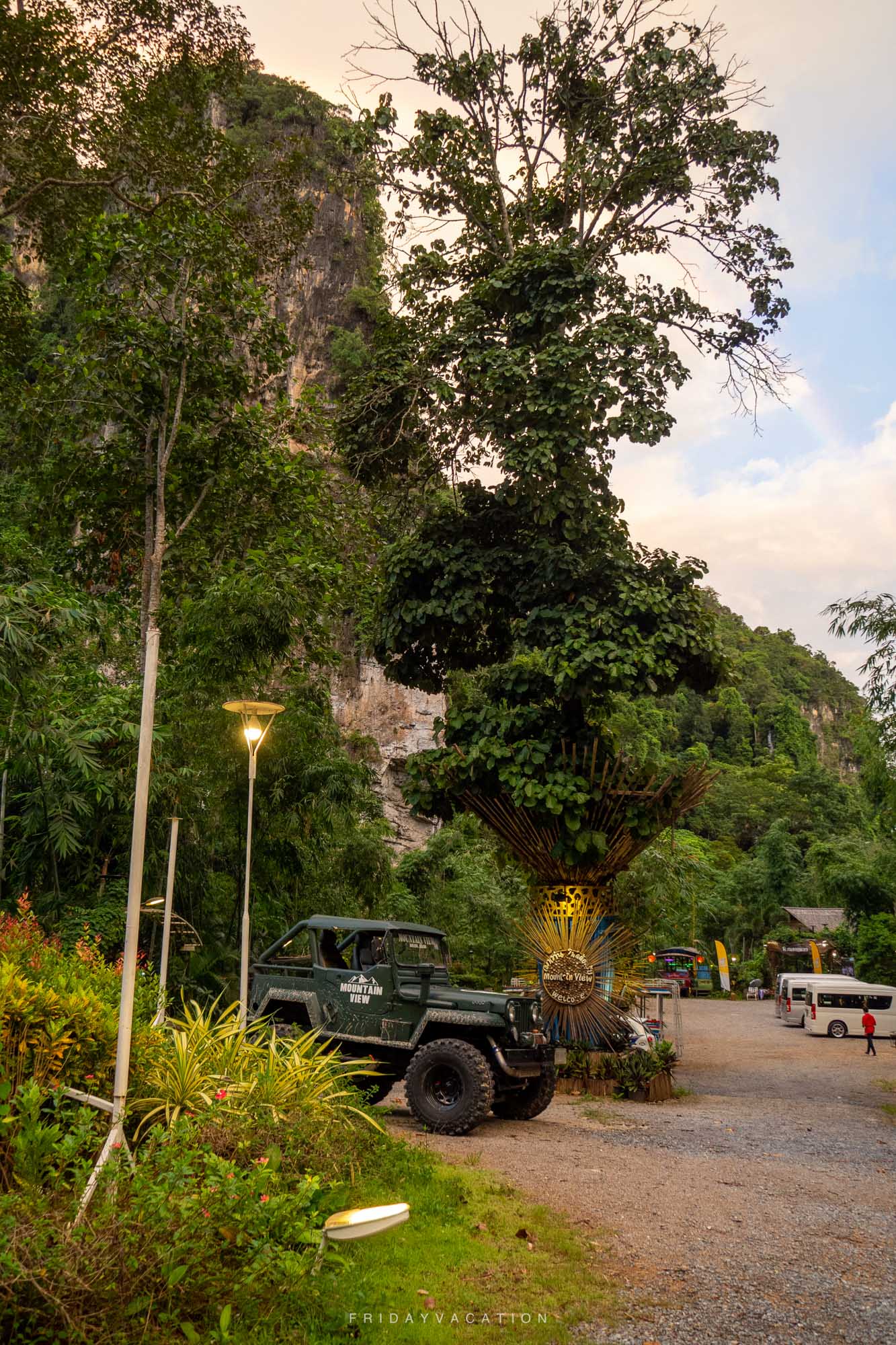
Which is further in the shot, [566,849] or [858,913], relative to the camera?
[858,913]

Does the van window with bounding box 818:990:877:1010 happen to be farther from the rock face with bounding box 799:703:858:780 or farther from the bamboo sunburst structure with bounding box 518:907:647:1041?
the rock face with bounding box 799:703:858:780

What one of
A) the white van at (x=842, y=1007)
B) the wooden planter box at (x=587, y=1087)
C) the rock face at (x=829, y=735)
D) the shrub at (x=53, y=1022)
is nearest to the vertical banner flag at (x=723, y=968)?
the white van at (x=842, y=1007)

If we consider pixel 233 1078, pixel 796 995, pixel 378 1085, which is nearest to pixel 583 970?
pixel 378 1085

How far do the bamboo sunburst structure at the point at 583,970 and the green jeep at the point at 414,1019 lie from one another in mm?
2833

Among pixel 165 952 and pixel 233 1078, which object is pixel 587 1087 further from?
pixel 233 1078

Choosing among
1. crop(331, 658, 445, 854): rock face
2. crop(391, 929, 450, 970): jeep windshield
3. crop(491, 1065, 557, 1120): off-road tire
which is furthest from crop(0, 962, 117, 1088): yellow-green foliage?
crop(331, 658, 445, 854): rock face

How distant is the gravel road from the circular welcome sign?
137cm

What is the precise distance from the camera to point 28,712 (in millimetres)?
9234

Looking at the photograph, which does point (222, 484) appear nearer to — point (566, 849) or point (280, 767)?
point (280, 767)

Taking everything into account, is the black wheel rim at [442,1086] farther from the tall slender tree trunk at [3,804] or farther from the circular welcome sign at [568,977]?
the tall slender tree trunk at [3,804]

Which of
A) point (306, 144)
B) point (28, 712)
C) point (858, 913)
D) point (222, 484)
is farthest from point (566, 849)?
point (858, 913)

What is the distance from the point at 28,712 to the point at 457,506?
858 cm

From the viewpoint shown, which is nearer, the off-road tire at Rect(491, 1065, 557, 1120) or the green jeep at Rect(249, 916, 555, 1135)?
the green jeep at Rect(249, 916, 555, 1135)

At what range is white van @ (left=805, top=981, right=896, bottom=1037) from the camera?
24594 millimetres
